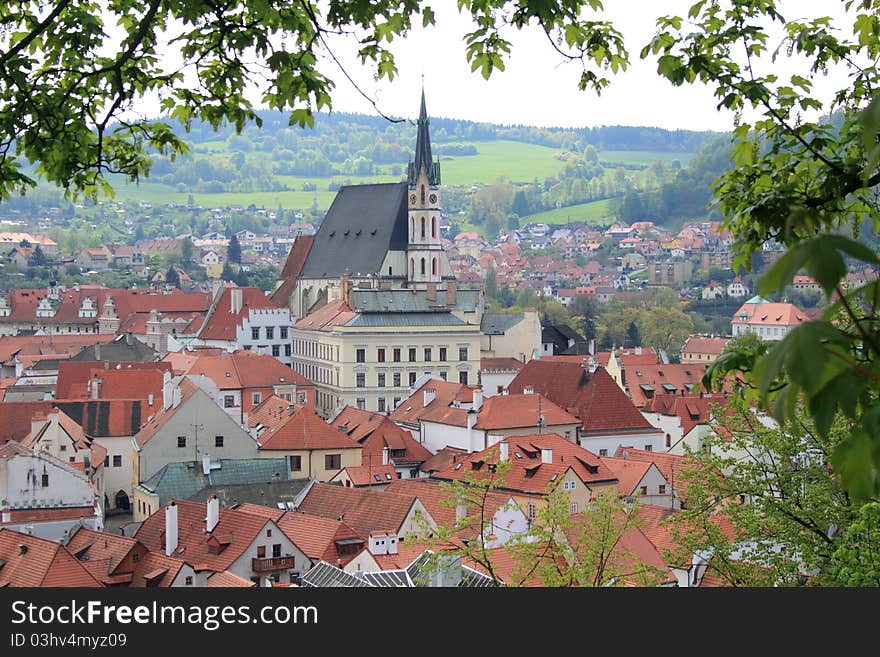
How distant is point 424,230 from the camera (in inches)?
3184

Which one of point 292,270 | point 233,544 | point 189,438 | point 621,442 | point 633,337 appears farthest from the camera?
point 633,337

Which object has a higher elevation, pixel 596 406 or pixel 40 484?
pixel 40 484

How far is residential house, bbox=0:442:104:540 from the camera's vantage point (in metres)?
32.8

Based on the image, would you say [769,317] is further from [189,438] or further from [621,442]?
[189,438]

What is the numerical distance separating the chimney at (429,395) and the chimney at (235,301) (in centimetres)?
2962

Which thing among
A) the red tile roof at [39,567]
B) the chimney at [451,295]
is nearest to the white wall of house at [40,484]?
the red tile roof at [39,567]

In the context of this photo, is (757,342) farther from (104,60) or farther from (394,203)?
(394,203)

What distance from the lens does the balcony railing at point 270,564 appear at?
26859 millimetres

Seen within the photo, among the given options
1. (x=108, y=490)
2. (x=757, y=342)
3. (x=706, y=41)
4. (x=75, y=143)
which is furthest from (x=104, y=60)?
(x=108, y=490)

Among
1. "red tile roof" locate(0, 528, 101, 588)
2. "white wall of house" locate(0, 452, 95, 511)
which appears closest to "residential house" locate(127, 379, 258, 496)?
"white wall of house" locate(0, 452, 95, 511)

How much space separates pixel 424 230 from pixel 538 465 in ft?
154

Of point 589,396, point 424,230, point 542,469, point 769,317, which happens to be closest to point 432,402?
point 589,396

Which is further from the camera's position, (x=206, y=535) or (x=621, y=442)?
(x=621, y=442)

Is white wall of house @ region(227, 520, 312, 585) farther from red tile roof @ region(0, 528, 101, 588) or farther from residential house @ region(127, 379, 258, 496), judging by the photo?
residential house @ region(127, 379, 258, 496)
